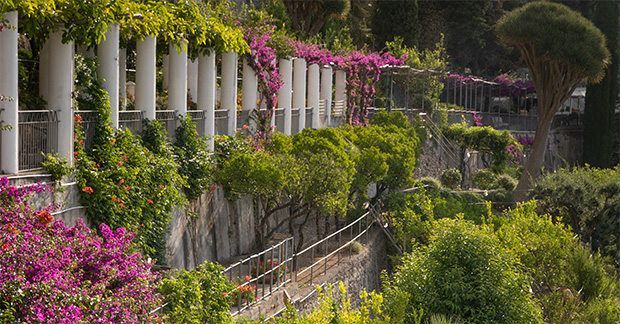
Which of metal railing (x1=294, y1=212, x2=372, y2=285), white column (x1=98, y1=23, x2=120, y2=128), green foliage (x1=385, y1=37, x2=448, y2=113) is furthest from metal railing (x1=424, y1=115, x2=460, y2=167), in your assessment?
→ white column (x1=98, y1=23, x2=120, y2=128)

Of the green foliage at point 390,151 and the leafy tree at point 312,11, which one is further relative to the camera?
the leafy tree at point 312,11

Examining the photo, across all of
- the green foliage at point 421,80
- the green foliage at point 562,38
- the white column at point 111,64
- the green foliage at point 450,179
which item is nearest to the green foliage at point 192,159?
the white column at point 111,64

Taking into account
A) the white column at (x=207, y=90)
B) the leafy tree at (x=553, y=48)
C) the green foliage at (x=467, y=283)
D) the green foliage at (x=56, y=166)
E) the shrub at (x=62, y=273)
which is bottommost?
the green foliage at (x=467, y=283)

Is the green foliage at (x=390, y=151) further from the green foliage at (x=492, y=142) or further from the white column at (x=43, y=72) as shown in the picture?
the green foliage at (x=492, y=142)

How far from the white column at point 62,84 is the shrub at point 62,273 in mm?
1725

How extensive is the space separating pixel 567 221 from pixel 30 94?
2057 cm

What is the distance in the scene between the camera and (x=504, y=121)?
169ft

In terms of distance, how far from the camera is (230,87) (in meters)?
20.0

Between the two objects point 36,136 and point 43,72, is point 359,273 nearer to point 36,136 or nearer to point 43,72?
point 43,72

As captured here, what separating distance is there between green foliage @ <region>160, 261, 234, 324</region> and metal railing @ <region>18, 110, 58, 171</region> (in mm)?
2903

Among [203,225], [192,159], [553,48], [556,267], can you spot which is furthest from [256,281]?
[553,48]

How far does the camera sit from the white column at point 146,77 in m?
15.5

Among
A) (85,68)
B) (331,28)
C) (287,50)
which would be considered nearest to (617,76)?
(331,28)

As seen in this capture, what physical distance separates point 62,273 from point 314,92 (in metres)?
19.8
